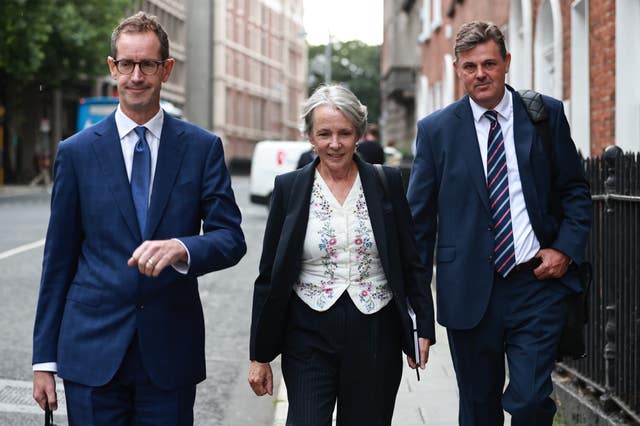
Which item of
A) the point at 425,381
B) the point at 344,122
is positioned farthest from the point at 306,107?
the point at 425,381

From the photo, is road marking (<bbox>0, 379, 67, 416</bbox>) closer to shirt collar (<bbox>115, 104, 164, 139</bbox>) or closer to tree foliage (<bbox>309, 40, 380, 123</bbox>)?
shirt collar (<bbox>115, 104, 164, 139</bbox>)

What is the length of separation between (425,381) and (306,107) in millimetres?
4140

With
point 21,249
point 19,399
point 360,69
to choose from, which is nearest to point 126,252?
point 19,399

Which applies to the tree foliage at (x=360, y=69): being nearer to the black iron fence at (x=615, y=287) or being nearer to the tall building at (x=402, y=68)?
the tall building at (x=402, y=68)

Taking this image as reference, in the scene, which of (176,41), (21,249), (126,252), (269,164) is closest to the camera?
(126,252)

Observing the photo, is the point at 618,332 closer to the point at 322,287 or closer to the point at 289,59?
the point at 322,287

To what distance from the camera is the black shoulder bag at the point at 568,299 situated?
4.68 meters

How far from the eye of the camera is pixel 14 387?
8.15m

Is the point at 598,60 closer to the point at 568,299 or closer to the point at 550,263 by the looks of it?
the point at 568,299

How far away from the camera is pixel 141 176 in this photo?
377cm

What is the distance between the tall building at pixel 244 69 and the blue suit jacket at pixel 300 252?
80094mm

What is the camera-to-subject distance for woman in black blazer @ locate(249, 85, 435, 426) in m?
4.29

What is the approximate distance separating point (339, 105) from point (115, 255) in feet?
3.35

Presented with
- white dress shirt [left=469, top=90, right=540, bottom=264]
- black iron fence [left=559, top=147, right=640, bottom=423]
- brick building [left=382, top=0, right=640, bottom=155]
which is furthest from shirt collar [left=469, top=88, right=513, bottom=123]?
brick building [left=382, top=0, right=640, bottom=155]
